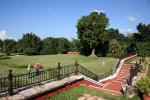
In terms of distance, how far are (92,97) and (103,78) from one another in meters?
8.67

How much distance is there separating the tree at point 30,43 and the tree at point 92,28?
31.9 meters

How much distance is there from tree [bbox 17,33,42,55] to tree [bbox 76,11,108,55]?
105ft

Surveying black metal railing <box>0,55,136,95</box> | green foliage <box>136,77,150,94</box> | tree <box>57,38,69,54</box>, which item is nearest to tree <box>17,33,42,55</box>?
tree <box>57,38,69,54</box>

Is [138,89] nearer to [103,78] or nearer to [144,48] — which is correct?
[103,78]

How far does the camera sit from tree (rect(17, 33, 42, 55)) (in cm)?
8168

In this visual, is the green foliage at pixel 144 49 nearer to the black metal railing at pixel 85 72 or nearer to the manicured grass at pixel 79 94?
the black metal railing at pixel 85 72

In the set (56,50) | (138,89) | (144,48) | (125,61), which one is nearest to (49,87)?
(138,89)

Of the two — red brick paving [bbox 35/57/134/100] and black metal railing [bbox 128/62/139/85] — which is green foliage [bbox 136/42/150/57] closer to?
red brick paving [bbox 35/57/134/100]

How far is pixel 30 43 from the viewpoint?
3339 inches

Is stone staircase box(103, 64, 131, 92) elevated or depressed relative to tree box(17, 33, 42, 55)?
depressed

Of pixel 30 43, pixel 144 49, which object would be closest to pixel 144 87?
pixel 144 49

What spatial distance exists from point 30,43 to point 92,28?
40390 millimetres

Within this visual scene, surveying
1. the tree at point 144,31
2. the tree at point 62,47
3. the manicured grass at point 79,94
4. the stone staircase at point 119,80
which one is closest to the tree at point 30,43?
the tree at point 62,47

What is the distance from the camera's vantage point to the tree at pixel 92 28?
50688 millimetres
